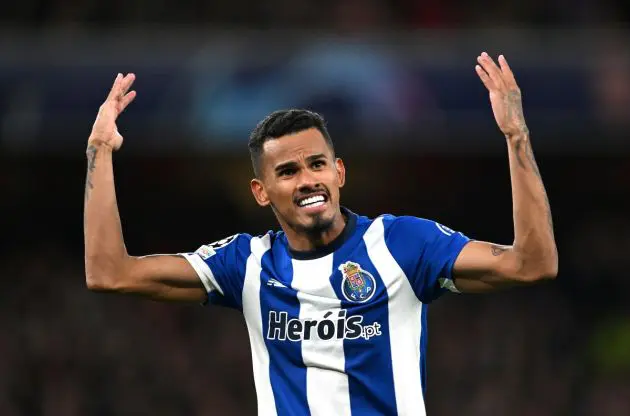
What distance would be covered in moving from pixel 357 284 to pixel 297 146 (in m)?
0.56

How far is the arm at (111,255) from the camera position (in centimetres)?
487

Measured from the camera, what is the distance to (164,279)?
16.4 feet

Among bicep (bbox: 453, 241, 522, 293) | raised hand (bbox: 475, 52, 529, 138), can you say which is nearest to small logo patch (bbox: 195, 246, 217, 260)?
bicep (bbox: 453, 241, 522, 293)

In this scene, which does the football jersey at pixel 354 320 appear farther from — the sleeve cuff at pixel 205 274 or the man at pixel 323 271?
the sleeve cuff at pixel 205 274

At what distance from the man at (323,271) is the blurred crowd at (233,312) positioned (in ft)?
22.3

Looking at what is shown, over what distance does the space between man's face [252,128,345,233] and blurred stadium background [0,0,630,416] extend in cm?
546

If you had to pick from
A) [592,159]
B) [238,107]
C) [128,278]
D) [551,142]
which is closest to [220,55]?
[238,107]

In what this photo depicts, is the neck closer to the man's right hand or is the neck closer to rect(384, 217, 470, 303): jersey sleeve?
rect(384, 217, 470, 303): jersey sleeve

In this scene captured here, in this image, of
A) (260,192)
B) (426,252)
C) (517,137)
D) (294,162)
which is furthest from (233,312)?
(517,137)

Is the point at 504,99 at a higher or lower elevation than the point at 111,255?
higher

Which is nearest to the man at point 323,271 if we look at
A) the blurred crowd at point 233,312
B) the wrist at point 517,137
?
the wrist at point 517,137

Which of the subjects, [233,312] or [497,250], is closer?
[497,250]

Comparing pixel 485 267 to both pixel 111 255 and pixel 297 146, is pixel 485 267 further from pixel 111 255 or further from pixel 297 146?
pixel 111 255

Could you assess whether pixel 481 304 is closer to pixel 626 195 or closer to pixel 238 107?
pixel 626 195
